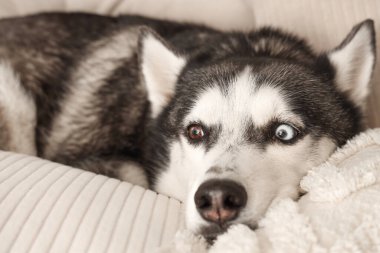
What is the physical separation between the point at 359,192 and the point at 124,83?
5.04ft

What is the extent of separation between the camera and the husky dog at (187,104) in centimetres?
150

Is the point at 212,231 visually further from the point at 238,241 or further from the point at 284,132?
the point at 284,132

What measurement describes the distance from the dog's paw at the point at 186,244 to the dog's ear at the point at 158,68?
0.94 m

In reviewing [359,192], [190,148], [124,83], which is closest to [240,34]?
[124,83]

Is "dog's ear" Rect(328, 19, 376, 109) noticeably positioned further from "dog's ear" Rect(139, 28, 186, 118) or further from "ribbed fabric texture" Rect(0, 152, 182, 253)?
"ribbed fabric texture" Rect(0, 152, 182, 253)

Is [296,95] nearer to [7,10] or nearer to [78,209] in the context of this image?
[78,209]

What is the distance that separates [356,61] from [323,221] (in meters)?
0.99

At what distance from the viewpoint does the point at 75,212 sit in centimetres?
144

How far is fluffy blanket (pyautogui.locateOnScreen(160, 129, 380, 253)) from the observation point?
108cm

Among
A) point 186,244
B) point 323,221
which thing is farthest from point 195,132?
point 323,221

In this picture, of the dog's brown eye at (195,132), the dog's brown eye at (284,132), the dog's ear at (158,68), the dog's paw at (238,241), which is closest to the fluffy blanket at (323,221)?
the dog's paw at (238,241)

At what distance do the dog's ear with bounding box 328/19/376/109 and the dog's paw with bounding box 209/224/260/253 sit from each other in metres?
1.00

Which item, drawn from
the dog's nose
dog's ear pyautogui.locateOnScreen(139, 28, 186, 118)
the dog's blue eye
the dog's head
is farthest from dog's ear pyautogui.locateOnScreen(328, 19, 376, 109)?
the dog's nose

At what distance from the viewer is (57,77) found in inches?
101
